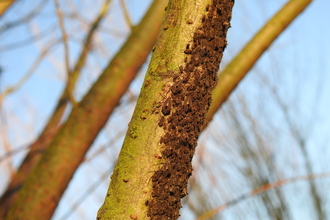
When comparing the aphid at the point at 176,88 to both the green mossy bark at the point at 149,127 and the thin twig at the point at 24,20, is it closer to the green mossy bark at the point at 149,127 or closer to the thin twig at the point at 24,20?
the green mossy bark at the point at 149,127

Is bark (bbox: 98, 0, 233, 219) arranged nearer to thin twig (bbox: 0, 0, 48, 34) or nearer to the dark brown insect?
the dark brown insect

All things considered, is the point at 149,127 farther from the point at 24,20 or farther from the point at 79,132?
the point at 24,20

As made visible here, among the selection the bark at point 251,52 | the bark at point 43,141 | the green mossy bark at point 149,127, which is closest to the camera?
the green mossy bark at point 149,127

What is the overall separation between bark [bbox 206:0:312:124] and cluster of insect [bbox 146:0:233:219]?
46 cm

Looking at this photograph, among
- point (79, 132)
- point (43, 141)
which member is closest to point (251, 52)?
point (79, 132)

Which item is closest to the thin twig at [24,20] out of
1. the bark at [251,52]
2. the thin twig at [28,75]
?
the thin twig at [28,75]

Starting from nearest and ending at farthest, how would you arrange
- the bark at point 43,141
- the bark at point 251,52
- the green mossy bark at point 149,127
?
the green mossy bark at point 149,127
the bark at point 251,52
the bark at point 43,141

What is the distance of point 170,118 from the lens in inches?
19.1

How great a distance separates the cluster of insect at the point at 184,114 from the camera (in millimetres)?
476

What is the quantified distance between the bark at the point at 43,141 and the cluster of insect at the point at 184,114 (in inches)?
41.5

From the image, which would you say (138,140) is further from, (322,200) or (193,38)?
(322,200)

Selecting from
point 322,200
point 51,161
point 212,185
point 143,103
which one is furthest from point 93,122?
point 322,200

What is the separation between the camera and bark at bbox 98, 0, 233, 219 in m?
0.47

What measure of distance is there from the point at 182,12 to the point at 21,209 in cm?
75
